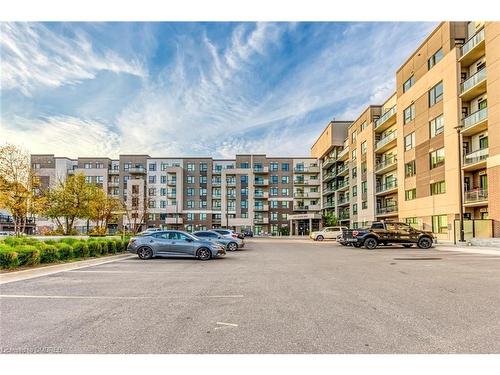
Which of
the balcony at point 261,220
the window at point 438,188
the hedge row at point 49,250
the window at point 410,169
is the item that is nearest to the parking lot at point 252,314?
the hedge row at point 49,250

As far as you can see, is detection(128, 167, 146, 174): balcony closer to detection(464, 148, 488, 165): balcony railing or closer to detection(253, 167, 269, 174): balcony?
detection(253, 167, 269, 174): balcony

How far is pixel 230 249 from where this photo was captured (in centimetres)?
2569

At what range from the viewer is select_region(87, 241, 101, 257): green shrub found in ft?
59.4

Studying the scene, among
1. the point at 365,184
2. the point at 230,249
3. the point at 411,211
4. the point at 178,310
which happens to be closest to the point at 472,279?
the point at 178,310

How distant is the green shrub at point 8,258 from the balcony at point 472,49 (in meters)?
34.0

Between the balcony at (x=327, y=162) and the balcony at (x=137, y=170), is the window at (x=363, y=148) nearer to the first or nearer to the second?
the balcony at (x=327, y=162)

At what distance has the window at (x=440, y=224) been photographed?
109 ft

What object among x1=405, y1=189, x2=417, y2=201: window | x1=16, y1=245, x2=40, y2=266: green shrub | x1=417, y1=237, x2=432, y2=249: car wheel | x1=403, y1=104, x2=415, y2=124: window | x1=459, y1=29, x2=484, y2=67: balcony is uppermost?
x1=459, y1=29, x2=484, y2=67: balcony

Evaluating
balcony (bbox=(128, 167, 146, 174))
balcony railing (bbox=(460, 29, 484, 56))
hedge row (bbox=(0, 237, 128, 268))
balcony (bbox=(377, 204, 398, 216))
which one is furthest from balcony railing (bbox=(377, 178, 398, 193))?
balcony (bbox=(128, 167, 146, 174))

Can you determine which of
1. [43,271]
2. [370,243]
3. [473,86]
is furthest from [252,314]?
[473,86]

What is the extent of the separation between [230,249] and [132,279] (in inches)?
587

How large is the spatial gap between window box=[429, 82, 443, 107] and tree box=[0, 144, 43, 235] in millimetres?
36813

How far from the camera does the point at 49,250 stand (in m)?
14.7

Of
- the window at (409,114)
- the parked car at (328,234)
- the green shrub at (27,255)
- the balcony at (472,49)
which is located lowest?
the parked car at (328,234)
